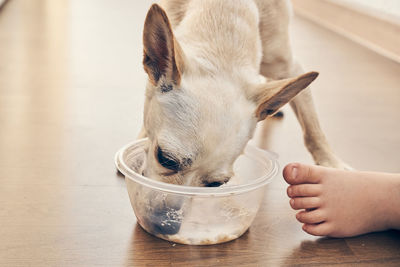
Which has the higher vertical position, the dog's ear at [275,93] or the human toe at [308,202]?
the dog's ear at [275,93]

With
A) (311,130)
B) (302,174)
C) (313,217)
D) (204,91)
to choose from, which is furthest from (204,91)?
(311,130)

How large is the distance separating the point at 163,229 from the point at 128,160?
287 millimetres

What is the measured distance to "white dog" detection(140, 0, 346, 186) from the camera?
4.32ft

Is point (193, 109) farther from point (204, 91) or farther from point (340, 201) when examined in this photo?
point (340, 201)

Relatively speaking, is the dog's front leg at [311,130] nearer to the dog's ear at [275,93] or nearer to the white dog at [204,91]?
the white dog at [204,91]

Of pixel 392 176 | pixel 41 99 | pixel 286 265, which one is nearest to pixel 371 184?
pixel 392 176

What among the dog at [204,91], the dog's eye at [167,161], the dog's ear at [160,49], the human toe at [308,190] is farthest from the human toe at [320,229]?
the dog's ear at [160,49]

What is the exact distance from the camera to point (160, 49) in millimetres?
1379

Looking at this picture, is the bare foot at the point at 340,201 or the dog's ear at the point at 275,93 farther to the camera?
the bare foot at the point at 340,201

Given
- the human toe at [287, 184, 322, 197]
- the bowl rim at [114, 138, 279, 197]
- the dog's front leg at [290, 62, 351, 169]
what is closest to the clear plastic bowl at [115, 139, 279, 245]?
the bowl rim at [114, 138, 279, 197]

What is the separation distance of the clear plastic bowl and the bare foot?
0.12 meters

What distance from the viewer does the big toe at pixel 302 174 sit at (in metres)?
1.59

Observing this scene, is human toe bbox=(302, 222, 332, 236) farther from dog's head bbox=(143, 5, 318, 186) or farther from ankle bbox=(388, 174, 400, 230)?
dog's head bbox=(143, 5, 318, 186)

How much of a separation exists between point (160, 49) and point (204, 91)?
0.17 meters
